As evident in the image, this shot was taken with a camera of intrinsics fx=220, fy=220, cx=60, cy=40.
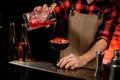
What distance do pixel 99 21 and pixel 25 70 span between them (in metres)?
1.40

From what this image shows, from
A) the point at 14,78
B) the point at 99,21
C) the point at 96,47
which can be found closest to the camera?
the point at 14,78

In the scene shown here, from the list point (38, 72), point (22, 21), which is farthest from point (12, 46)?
point (22, 21)

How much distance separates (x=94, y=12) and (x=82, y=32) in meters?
0.32

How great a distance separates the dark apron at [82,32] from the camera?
2.92m

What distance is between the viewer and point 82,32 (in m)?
3.00

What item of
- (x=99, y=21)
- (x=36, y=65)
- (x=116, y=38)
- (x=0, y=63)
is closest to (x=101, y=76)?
(x=36, y=65)

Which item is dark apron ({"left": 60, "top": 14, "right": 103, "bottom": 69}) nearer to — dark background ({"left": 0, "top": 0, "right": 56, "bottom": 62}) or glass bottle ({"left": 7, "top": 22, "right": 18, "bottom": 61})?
dark background ({"left": 0, "top": 0, "right": 56, "bottom": 62})

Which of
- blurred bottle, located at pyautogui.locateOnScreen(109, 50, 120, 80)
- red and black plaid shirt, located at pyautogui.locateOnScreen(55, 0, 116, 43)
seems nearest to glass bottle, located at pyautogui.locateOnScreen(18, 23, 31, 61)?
red and black plaid shirt, located at pyautogui.locateOnScreen(55, 0, 116, 43)

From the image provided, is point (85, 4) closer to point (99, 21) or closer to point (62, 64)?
point (99, 21)

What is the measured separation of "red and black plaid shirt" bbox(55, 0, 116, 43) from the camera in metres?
2.60

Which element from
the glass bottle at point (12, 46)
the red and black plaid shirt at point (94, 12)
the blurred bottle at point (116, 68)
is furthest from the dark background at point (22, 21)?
the blurred bottle at point (116, 68)

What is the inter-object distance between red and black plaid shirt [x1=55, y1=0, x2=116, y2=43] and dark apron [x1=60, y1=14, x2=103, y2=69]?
0.08 meters

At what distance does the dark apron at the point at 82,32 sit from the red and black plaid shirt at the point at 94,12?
0.08 m

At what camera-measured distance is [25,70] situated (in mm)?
1879
